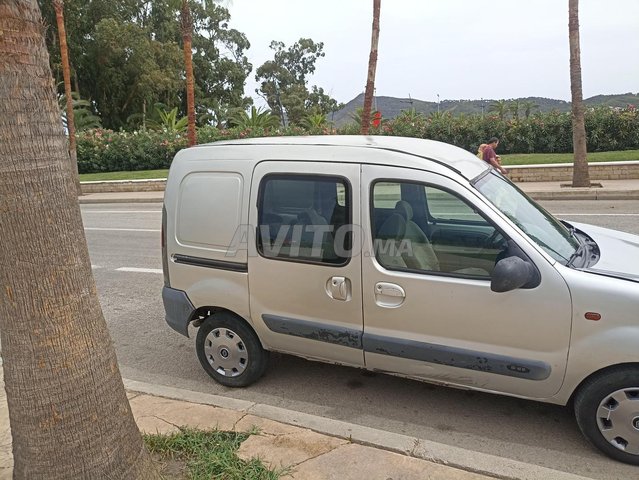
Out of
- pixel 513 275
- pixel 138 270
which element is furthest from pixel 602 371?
pixel 138 270

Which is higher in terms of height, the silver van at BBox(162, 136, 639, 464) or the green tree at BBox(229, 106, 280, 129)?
the green tree at BBox(229, 106, 280, 129)

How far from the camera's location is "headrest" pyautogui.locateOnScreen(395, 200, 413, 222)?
12.4 feet

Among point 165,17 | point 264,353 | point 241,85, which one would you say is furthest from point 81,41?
point 264,353

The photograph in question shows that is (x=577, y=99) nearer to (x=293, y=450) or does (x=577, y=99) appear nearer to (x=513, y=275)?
(x=513, y=275)

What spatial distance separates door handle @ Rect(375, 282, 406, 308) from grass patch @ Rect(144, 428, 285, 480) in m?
1.20

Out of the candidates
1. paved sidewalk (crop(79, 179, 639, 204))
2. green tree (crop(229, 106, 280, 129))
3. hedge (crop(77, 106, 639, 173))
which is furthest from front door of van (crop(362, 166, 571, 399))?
green tree (crop(229, 106, 280, 129))

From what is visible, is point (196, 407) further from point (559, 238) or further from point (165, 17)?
point (165, 17)

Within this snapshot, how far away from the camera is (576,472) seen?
3094 millimetres

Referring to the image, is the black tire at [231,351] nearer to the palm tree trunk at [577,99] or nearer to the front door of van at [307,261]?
the front door of van at [307,261]

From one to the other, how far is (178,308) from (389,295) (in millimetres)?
1885

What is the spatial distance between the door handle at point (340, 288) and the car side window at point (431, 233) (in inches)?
11.3

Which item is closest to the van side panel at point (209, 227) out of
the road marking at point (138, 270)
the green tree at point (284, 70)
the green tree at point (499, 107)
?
the road marking at point (138, 270)

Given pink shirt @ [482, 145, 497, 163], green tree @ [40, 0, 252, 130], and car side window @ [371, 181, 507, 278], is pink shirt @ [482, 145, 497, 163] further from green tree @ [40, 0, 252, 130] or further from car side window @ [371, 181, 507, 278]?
green tree @ [40, 0, 252, 130]

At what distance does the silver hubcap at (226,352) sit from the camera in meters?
4.29
